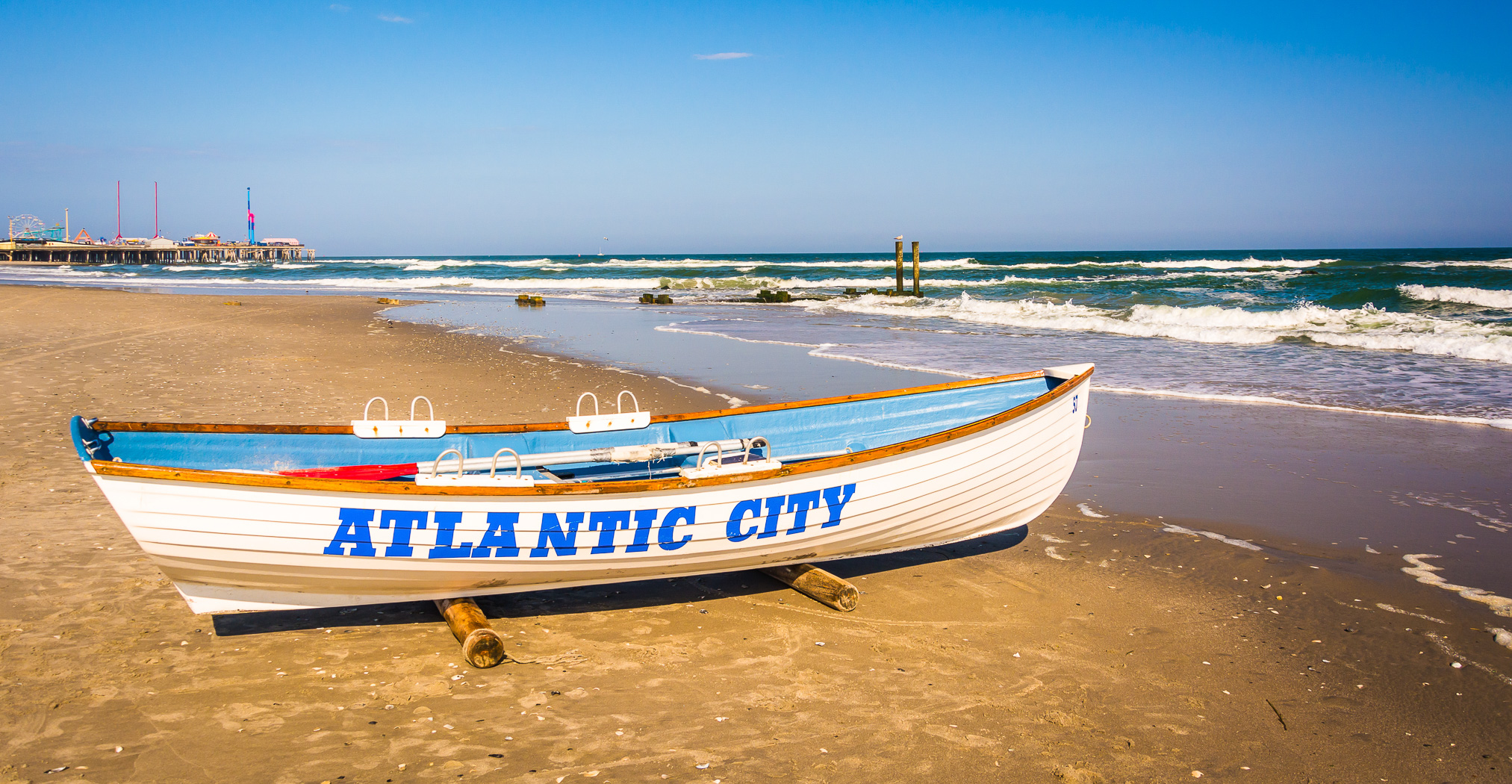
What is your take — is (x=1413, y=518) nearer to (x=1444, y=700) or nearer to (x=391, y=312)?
(x=1444, y=700)

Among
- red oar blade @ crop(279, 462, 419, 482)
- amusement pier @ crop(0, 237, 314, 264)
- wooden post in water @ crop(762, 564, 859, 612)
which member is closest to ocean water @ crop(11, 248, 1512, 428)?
wooden post in water @ crop(762, 564, 859, 612)

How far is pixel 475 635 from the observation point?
403 cm

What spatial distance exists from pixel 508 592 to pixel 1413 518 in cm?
618

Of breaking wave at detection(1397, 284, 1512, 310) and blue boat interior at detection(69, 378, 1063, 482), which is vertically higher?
breaking wave at detection(1397, 284, 1512, 310)

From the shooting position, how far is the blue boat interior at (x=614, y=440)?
15.0ft

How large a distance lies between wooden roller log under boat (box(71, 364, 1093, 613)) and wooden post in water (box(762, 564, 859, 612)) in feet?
0.41

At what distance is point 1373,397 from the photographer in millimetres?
10977

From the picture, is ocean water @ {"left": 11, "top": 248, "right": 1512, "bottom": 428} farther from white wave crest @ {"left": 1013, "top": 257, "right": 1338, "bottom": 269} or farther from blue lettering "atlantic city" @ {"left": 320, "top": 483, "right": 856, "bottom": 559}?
blue lettering "atlantic city" @ {"left": 320, "top": 483, "right": 856, "bottom": 559}

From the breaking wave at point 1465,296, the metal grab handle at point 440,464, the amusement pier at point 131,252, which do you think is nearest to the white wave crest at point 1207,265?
the breaking wave at point 1465,296

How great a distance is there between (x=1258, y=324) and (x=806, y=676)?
2083 centimetres

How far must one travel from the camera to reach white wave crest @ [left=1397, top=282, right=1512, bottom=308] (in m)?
25.5

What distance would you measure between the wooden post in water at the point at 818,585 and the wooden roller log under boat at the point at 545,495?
4.9 inches

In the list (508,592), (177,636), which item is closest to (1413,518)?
(508,592)

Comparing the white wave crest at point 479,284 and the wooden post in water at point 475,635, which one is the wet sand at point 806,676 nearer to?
the wooden post in water at point 475,635
